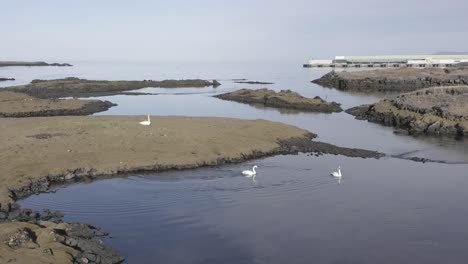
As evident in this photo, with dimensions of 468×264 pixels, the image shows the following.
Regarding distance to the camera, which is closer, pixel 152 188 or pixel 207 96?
pixel 152 188

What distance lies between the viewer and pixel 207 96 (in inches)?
3172

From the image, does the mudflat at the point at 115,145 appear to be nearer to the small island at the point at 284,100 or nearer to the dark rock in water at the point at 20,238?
the dark rock in water at the point at 20,238

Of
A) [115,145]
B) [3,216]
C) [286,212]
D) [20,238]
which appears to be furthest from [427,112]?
[20,238]

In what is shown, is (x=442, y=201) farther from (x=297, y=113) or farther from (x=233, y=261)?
(x=297, y=113)

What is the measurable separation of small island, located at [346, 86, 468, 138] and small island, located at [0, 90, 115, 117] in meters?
29.7

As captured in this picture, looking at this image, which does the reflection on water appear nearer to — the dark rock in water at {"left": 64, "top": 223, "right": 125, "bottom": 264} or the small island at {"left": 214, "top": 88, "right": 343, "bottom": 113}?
the dark rock in water at {"left": 64, "top": 223, "right": 125, "bottom": 264}

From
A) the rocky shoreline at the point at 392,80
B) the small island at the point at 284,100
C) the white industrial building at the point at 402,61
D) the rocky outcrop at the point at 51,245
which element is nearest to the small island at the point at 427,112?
the small island at the point at 284,100

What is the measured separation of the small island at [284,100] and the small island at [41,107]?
20.6 m

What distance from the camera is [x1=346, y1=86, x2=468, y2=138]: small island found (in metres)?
43.1

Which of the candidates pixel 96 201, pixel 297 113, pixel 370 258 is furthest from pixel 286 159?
pixel 297 113

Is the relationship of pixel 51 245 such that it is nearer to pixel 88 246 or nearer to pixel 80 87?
pixel 88 246

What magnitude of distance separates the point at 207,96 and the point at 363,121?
34732mm

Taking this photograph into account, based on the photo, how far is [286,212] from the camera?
814 inches

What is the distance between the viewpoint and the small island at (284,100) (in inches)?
2403
